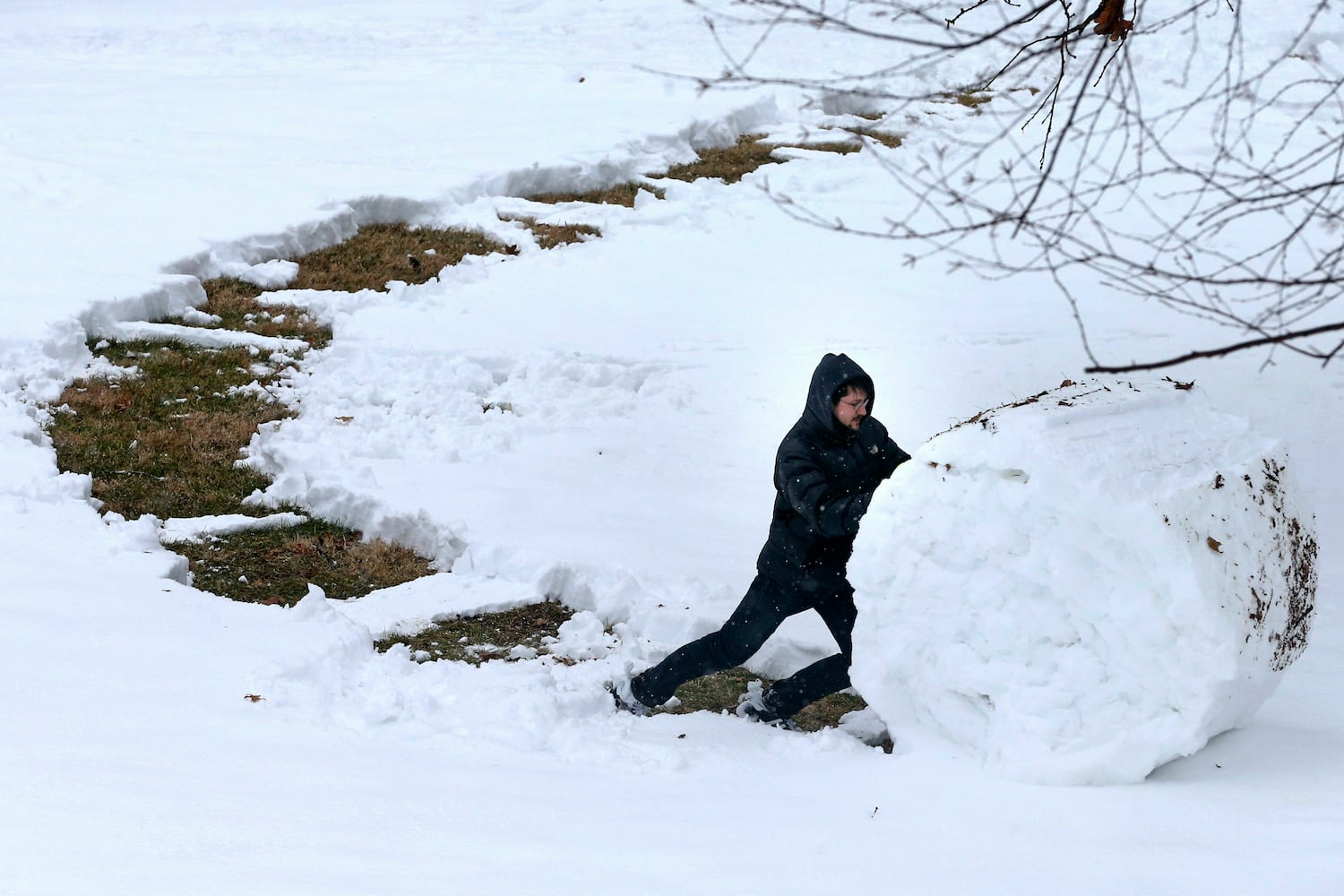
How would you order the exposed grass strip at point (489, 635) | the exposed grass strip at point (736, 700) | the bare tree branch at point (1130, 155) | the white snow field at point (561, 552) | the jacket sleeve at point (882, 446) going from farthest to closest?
1. the bare tree branch at point (1130, 155)
2. the exposed grass strip at point (489, 635)
3. the exposed grass strip at point (736, 700)
4. the jacket sleeve at point (882, 446)
5. the white snow field at point (561, 552)

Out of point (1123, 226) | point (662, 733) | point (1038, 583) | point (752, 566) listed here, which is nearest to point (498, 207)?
point (1123, 226)

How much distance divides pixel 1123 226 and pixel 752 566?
726cm

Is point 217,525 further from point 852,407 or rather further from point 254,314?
point 852,407

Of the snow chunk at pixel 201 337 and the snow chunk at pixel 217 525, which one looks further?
the snow chunk at pixel 201 337

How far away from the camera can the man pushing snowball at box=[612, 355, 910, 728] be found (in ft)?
13.9

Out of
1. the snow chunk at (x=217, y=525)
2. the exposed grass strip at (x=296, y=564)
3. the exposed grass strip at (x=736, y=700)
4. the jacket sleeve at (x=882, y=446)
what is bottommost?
the exposed grass strip at (x=736, y=700)

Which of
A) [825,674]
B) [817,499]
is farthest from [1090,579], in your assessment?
[825,674]

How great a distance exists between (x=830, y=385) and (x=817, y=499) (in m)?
0.41

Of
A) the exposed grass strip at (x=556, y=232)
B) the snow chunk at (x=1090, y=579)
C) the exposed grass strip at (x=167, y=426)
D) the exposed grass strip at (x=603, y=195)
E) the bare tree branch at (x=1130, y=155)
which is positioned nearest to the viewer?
the snow chunk at (x=1090, y=579)

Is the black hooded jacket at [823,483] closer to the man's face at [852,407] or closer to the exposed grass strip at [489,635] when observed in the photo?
the man's face at [852,407]

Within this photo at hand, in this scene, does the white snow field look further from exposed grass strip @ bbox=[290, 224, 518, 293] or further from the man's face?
the man's face

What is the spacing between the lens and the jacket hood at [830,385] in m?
4.20

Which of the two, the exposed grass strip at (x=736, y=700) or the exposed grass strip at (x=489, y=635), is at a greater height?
the exposed grass strip at (x=489, y=635)

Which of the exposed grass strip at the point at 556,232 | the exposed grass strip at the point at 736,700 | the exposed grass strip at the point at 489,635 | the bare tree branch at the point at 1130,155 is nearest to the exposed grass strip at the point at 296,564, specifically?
the exposed grass strip at the point at 489,635
